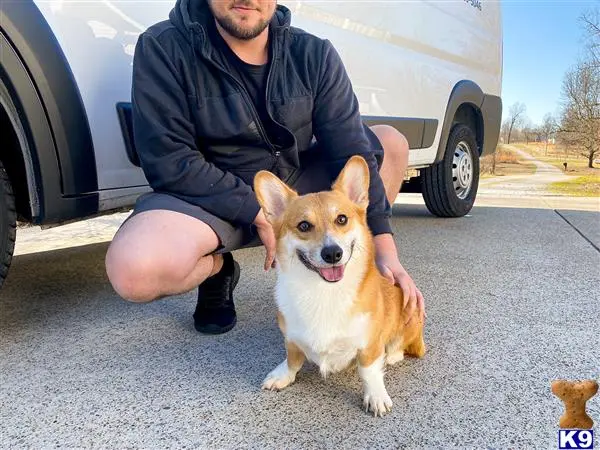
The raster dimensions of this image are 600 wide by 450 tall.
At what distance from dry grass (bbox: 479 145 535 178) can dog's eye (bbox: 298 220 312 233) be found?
80.6 feet

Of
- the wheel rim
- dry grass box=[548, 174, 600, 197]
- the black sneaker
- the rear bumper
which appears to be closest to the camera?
the black sneaker

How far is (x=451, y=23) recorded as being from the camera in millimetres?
4145

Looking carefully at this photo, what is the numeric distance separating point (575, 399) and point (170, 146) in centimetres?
158

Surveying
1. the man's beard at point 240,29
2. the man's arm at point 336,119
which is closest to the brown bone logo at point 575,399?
the man's arm at point 336,119

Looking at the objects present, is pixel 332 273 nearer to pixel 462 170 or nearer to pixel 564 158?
pixel 462 170

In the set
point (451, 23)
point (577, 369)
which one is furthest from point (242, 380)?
point (451, 23)

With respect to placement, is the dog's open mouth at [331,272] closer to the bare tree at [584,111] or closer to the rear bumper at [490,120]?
the rear bumper at [490,120]

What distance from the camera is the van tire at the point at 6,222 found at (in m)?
1.74

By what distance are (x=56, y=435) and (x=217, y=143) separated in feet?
3.91

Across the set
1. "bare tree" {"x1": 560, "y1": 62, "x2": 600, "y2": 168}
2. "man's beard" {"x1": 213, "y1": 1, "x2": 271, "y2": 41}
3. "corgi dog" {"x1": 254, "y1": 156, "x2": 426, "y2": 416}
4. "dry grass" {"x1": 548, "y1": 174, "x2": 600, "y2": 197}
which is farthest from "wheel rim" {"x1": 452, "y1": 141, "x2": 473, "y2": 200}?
"bare tree" {"x1": 560, "y1": 62, "x2": 600, "y2": 168}

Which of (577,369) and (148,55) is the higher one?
(148,55)

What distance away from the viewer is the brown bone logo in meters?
1.32

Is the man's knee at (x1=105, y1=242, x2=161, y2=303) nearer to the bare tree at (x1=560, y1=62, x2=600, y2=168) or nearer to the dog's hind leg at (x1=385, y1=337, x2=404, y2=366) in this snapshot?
the dog's hind leg at (x1=385, y1=337, x2=404, y2=366)

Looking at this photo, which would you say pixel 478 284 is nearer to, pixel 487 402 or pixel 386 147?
pixel 386 147
